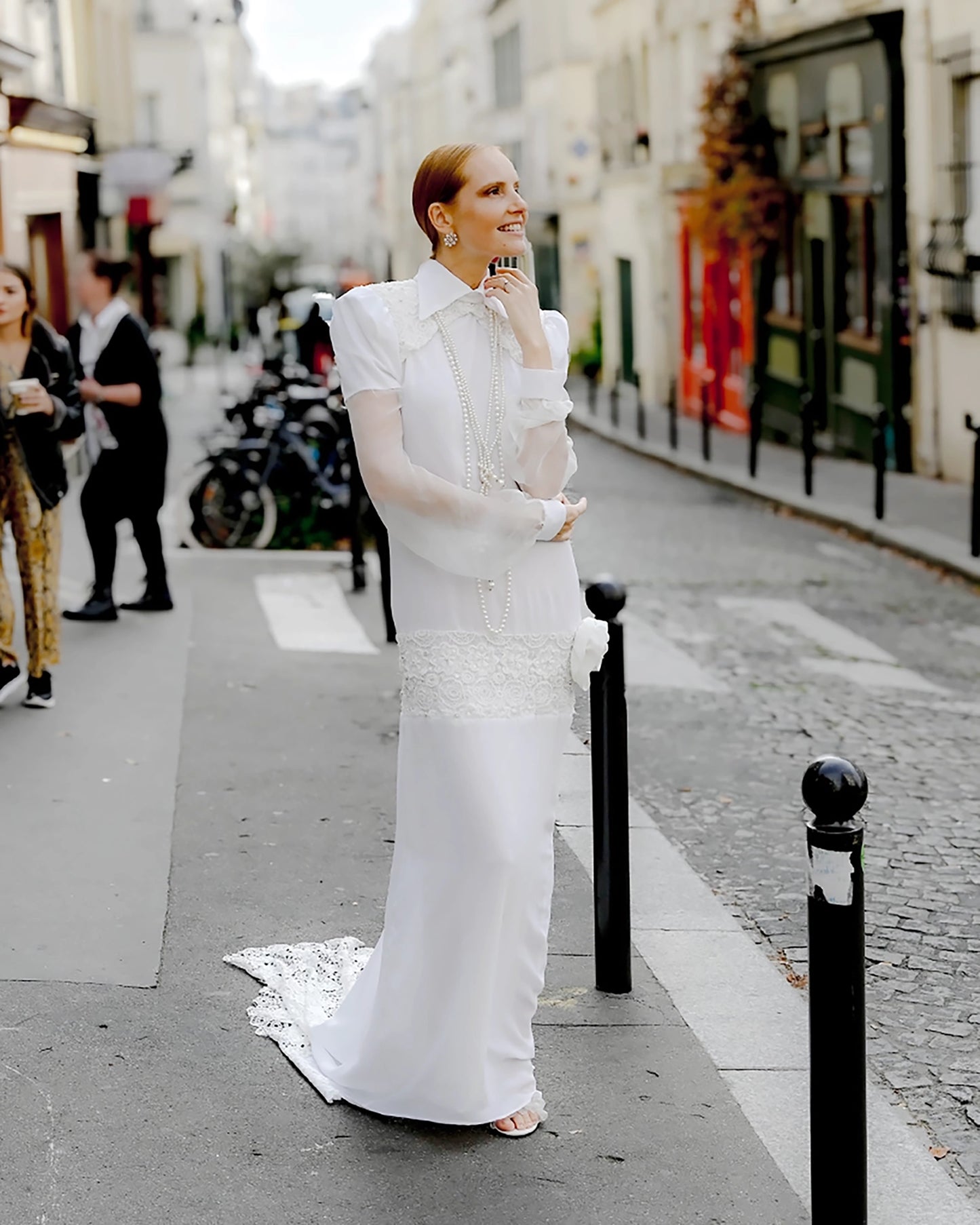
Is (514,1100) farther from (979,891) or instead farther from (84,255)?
(84,255)

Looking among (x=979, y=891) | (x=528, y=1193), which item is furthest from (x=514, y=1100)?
(x=979, y=891)

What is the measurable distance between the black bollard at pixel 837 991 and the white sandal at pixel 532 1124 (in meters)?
0.75

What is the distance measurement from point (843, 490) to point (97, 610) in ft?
31.9

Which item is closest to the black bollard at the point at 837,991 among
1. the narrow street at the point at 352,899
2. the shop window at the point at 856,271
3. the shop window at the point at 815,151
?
the narrow street at the point at 352,899

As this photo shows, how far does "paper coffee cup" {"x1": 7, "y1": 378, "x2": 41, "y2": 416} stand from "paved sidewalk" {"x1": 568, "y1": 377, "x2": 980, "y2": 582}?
7.30 metres

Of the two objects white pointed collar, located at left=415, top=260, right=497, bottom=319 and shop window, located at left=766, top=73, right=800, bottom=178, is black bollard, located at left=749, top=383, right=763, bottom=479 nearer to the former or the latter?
shop window, located at left=766, top=73, right=800, bottom=178

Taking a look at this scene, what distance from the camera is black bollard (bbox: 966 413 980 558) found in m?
12.8

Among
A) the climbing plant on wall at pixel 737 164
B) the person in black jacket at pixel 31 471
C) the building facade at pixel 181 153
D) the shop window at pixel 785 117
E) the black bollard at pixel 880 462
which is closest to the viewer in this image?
the person in black jacket at pixel 31 471

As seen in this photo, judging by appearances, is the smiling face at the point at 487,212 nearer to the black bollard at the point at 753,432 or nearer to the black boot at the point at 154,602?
the black boot at the point at 154,602

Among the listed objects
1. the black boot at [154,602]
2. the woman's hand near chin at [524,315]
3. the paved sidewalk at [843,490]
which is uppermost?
the woman's hand near chin at [524,315]

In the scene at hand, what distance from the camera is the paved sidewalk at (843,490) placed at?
47.4ft

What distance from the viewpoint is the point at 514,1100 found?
399 centimetres

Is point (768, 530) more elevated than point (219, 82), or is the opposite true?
point (219, 82)

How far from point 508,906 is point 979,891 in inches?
99.8
